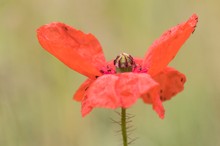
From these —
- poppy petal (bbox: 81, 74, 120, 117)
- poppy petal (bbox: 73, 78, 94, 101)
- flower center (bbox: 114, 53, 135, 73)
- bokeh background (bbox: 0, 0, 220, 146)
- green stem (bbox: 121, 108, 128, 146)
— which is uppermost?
bokeh background (bbox: 0, 0, 220, 146)

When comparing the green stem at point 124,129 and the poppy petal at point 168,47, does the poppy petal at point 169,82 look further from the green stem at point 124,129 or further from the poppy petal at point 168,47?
the green stem at point 124,129

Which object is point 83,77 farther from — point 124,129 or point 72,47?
point 124,129

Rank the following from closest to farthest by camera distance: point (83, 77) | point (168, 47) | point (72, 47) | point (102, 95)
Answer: point (102, 95), point (168, 47), point (72, 47), point (83, 77)

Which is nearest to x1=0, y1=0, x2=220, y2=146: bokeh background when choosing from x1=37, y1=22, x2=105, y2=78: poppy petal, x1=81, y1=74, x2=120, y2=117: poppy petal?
x1=37, y1=22, x2=105, y2=78: poppy petal

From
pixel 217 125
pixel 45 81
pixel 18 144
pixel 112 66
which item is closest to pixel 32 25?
pixel 45 81

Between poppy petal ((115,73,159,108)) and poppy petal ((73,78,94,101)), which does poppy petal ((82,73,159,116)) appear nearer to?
poppy petal ((115,73,159,108))

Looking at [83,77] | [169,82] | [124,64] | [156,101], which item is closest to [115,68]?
[124,64]
